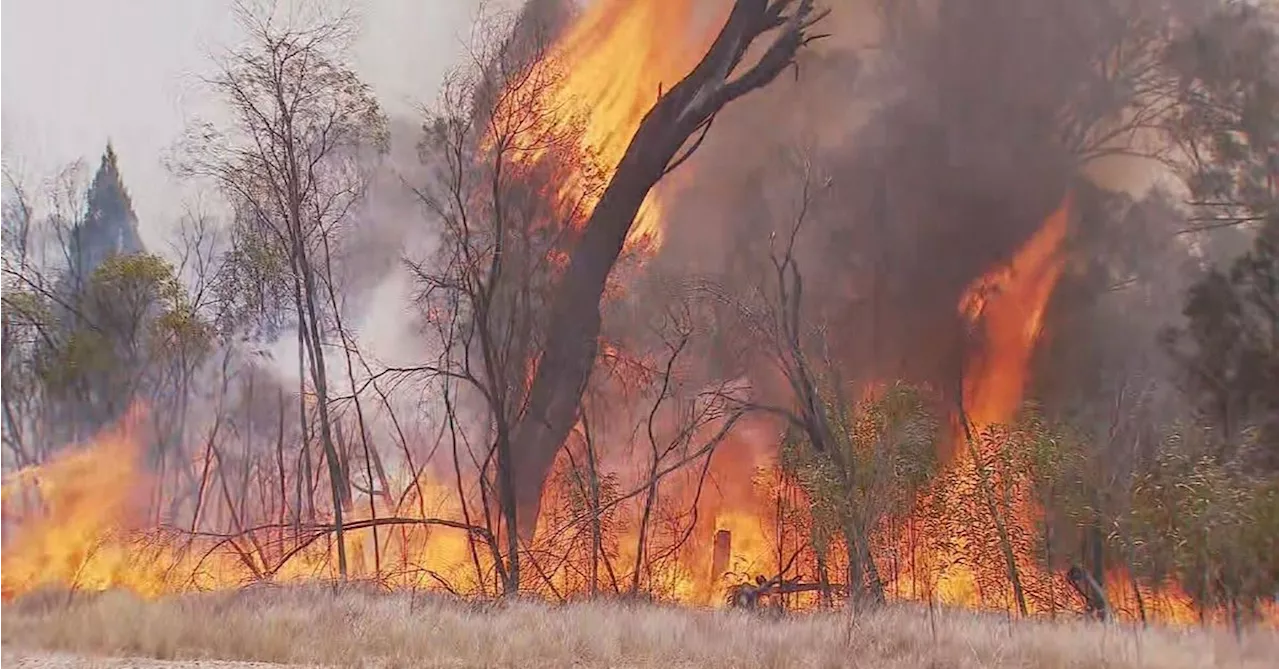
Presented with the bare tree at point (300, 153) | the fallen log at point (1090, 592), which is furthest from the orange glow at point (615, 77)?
the fallen log at point (1090, 592)

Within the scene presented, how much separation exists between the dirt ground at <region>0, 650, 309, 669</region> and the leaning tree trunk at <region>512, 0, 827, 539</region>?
8.76 feet

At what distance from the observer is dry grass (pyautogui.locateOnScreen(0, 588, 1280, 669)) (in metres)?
7.12

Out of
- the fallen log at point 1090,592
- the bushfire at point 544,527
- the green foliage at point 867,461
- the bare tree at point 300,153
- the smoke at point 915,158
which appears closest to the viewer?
the fallen log at point 1090,592

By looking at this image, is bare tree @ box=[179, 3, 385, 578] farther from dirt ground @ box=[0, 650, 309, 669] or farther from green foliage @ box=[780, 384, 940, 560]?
green foliage @ box=[780, 384, 940, 560]

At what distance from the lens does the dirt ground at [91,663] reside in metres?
6.94

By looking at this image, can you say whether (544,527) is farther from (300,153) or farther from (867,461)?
(300,153)

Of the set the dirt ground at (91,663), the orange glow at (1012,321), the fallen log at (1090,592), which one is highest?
the orange glow at (1012,321)

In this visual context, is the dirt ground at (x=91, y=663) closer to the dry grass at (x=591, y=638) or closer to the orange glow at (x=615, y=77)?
the dry grass at (x=591, y=638)

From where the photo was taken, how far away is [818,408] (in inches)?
338

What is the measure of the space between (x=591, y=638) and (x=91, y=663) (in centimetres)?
366

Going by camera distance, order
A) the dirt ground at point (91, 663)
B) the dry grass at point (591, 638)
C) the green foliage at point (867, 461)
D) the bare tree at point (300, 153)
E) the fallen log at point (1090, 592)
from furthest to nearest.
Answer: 1. the bare tree at point (300, 153)
2. the green foliage at point (867, 461)
3. the fallen log at point (1090, 592)
4. the dry grass at point (591, 638)
5. the dirt ground at point (91, 663)

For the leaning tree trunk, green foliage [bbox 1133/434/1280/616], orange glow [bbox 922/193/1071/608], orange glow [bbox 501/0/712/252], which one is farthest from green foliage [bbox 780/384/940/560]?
orange glow [bbox 501/0/712/252]

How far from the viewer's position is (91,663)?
7.16 metres

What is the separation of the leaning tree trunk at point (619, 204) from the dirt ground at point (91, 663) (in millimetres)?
2669
